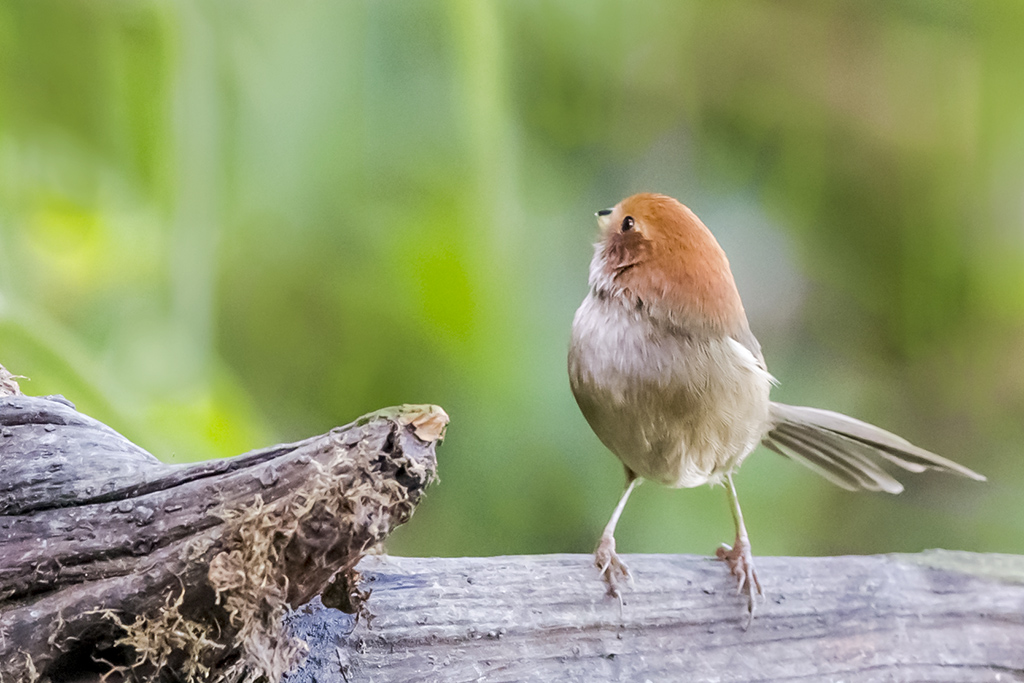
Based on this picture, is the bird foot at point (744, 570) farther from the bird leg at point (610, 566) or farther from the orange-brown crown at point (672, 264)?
the orange-brown crown at point (672, 264)

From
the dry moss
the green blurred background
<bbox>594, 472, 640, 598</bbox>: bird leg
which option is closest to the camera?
the dry moss

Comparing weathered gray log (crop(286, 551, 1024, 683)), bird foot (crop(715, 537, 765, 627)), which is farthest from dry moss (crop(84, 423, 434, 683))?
bird foot (crop(715, 537, 765, 627))

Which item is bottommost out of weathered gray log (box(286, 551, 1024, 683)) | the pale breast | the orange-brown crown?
weathered gray log (box(286, 551, 1024, 683))

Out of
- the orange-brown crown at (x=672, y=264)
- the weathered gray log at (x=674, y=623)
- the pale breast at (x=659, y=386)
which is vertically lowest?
the weathered gray log at (x=674, y=623)

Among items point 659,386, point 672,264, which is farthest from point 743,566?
point 672,264

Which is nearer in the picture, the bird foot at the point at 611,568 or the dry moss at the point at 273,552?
the dry moss at the point at 273,552

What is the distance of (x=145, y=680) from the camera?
26.8 inches

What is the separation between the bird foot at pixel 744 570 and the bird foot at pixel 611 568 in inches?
8.9

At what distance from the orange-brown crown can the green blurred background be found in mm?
357

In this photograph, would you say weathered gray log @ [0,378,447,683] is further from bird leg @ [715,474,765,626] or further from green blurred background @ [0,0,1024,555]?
bird leg @ [715,474,765,626]

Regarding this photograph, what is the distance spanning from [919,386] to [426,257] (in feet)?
4.68

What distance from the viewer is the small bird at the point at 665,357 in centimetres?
114

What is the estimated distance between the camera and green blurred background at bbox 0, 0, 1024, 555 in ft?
4.29

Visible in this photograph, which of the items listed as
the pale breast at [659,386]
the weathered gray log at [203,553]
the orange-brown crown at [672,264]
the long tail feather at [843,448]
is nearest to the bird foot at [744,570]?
the pale breast at [659,386]
